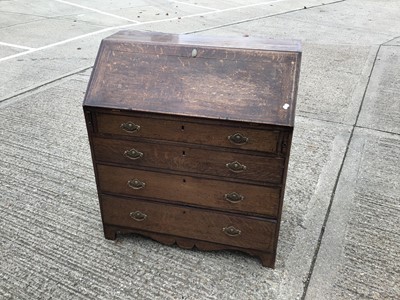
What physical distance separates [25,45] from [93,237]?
208 inches

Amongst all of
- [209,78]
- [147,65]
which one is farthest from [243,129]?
[147,65]

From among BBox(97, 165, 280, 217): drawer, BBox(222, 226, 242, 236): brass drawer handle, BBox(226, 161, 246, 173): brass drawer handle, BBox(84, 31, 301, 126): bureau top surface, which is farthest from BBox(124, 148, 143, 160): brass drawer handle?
BBox(222, 226, 242, 236): brass drawer handle

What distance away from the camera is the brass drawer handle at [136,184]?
2502 millimetres

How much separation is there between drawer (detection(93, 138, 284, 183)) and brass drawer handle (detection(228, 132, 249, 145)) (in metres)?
0.08

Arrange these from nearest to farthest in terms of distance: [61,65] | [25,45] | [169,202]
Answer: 1. [169,202]
2. [61,65]
3. [25,45]

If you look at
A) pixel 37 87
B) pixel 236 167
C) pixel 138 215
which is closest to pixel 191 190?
pixel 236 167

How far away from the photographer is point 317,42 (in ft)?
24.7

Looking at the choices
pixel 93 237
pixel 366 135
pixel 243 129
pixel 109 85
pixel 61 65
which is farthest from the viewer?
pixel 61 65

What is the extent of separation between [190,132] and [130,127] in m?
0.36

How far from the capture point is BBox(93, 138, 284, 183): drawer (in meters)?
2.23

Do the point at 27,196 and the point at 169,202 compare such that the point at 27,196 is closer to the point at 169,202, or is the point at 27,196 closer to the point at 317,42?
the point at 169,202

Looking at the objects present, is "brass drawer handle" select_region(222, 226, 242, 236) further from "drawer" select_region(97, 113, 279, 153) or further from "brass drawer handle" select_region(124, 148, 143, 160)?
"brass drawer handle" select_region(124, 148, 143, 160)

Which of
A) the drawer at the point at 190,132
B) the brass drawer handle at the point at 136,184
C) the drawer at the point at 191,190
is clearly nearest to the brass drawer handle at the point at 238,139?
the drawer at the point at 190,132

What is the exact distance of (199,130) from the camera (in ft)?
7.22
